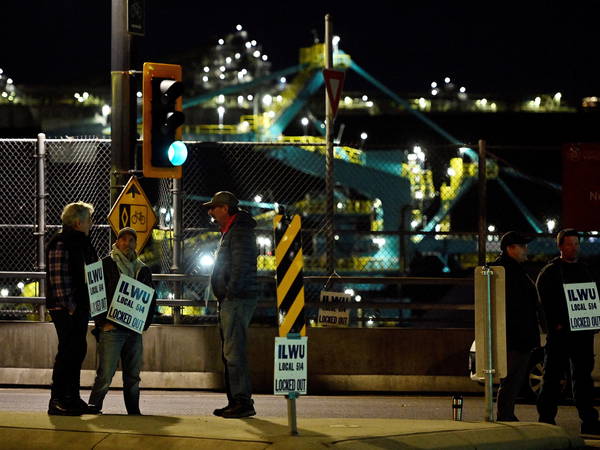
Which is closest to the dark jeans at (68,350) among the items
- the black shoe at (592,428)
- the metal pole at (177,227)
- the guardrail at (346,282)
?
the black shoe at (592,428)

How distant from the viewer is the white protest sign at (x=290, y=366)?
8414 millimetres

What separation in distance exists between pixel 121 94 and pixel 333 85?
151 inches

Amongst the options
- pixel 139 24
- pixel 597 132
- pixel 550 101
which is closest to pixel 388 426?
pixel 139 24

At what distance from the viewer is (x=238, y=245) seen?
10461mm

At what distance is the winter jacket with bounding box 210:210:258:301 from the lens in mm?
10406

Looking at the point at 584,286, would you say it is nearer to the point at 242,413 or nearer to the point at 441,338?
the point at 242,413

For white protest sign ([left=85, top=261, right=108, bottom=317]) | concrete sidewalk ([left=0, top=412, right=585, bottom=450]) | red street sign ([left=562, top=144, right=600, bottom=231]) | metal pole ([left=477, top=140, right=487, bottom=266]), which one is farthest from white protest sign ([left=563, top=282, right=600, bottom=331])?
red street sign ([left=562, top=144, right=600, bottom=231])

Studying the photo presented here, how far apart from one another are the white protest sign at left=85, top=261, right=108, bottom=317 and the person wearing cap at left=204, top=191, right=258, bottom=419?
94cm

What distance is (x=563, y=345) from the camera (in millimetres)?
11320

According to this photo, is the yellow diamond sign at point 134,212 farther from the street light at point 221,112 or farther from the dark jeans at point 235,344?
the street light at point 221,112

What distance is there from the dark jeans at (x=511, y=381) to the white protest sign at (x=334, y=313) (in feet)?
18.6

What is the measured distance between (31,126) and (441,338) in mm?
95242

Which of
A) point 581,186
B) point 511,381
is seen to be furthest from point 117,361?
point 581,186

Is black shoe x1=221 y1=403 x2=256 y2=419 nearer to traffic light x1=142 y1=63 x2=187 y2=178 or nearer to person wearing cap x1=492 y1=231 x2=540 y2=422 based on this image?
person wearing cap x1=492 y1=231 x2=540 y2=422
